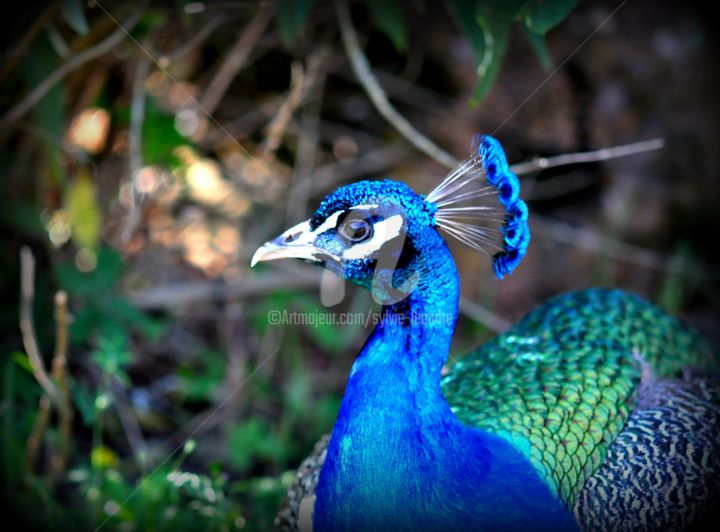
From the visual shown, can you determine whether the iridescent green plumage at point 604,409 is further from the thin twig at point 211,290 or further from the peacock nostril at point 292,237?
the thin twig at point 211,290

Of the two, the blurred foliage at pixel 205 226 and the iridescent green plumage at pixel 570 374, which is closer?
the iridescent green plumage at pixel 570 374

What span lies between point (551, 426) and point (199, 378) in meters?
1.38

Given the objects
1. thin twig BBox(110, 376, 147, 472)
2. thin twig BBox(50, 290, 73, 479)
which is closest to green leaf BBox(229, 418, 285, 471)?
thin twig BBox(110, 376, 147, 472)

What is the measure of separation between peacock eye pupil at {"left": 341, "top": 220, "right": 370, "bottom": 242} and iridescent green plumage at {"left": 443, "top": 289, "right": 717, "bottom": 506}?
467 mm

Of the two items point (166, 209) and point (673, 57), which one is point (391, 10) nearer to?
point (166, 209)

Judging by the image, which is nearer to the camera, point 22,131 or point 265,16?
point 22,131

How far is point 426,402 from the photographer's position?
50.8 inches

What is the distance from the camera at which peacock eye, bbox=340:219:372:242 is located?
128 centimetres

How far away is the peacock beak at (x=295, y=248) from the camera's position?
1281mm

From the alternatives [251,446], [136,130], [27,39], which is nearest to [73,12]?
[27,39]

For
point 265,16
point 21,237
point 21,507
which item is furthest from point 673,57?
point 21,507

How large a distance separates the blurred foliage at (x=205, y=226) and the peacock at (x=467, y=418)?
1.49 feet

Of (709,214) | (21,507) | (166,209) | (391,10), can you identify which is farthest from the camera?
(709,214)

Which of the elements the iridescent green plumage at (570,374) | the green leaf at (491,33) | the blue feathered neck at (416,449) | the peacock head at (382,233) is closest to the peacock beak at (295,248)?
the peacock head at (382,233)
